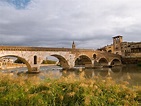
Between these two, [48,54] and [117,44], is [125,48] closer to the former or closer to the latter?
[117,44]

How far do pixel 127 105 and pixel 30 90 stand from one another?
312 cm

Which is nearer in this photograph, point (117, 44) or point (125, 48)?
point (125, 48)

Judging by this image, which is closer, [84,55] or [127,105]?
[127,105]

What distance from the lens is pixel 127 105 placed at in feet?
19.2

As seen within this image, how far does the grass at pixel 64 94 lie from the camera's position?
5.96 m

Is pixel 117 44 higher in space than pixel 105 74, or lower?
higher

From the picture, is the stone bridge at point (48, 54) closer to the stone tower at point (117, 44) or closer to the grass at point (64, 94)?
the stone tower at point (117, 44)

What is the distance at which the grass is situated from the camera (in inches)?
235

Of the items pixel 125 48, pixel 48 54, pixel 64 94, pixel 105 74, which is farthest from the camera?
pixel 125 48

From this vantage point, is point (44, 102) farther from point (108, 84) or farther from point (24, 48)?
point (24, 48)

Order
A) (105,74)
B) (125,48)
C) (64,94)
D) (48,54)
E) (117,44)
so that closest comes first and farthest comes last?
1. (64,94)
2. (105,74)
3. (48,54)
4. (125,48)
5. (117,44)

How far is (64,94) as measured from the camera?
622 cm

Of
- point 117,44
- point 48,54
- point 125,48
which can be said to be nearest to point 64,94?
point 48,54

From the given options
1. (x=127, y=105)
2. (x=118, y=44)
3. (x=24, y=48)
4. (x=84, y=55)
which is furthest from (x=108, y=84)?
(x=118, y=44)
